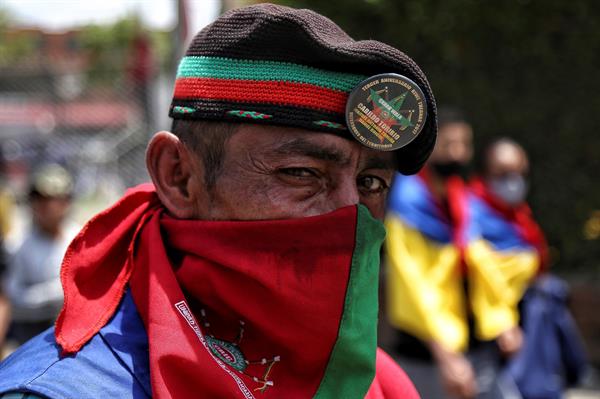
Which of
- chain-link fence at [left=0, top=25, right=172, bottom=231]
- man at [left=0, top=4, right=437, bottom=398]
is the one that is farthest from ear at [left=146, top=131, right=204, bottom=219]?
chain-link fence at [left=0, top=25, right=172, bottom=231]

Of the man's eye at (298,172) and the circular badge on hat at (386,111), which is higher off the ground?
the circular badge on hat at (386,111)

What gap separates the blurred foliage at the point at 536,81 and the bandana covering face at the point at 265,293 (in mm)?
5654

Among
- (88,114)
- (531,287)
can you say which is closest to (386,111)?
(531,287)

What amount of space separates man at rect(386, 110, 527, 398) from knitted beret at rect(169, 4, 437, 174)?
3.09 meters

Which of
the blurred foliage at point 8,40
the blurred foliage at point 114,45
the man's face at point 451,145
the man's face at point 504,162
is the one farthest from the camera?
the blurred foliage at point 8,40

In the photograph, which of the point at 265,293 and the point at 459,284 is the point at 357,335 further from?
the point at 459,284

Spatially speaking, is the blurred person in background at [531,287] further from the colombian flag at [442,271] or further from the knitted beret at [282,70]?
the knitted beret at [282,70]

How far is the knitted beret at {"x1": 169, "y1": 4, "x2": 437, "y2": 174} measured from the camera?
159cm

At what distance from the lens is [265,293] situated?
1.59 metres

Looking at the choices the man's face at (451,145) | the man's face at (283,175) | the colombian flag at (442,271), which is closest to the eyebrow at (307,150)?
the man's face at (283,175)

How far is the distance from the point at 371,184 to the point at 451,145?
10.7 ft

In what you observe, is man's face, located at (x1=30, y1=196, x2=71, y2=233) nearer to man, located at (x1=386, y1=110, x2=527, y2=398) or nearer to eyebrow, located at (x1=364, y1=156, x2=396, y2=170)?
man, located at (x1=386, y1=110, x2=527, y2=398)

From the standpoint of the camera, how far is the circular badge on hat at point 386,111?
1.62 meters

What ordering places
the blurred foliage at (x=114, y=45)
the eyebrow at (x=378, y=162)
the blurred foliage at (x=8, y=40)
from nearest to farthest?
the eyebrow at (x=378, y=162) → the blurred foliage at (x=114, y=45) → the blurred foliage at (x=8, y=40)
